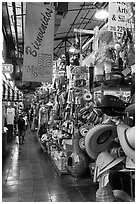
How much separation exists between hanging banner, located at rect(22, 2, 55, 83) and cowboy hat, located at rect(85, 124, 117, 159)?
172cm

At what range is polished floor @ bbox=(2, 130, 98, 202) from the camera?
393cm

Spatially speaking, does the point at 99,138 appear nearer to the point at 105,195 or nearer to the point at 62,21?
the point at 105,195

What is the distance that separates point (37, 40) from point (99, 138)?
2067 mm

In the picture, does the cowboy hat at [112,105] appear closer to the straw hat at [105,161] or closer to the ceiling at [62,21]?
the straw hat at [105,161]

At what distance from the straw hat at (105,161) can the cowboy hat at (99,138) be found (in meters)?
0.10

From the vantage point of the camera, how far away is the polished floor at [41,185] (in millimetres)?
3930

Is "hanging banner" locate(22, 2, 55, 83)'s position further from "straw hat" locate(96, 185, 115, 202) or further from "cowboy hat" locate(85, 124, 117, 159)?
"straw hat" locate(96, 185, 115, 202)

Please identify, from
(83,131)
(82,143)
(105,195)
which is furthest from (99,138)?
(82,143)

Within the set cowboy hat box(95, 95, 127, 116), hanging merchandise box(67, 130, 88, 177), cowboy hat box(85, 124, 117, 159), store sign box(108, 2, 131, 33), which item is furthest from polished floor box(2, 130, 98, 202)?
store sign box(108, 2, 131, 33)

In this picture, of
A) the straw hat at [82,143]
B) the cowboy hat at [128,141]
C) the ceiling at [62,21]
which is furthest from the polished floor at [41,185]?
the ceiling at [62,21]

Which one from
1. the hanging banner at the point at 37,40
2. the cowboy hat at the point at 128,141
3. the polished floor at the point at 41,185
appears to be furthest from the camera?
the polished floor at the point at 41,185

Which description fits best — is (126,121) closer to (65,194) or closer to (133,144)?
(133,144)

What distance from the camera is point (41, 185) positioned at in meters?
4.68

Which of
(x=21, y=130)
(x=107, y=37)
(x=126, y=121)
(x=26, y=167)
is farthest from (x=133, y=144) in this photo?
(x=21, y=130)
